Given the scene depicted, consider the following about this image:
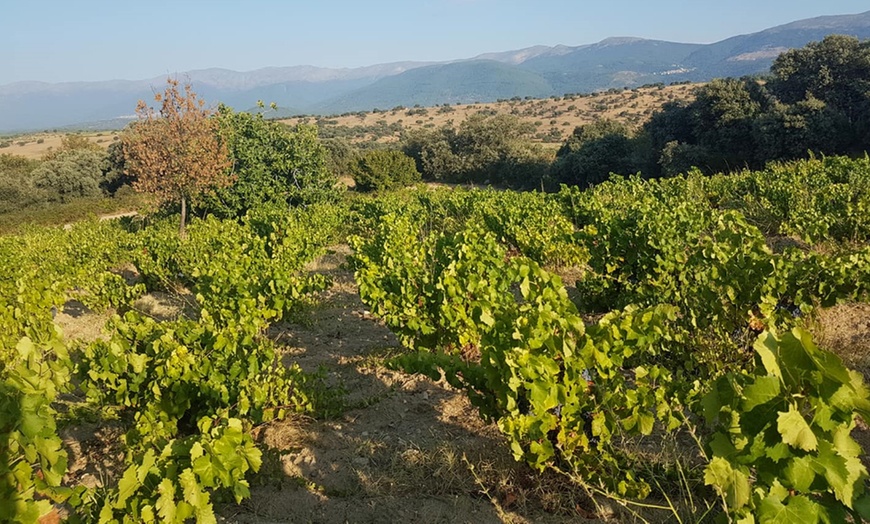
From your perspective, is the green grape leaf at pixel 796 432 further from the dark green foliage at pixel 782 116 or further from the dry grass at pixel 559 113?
the dry grass at pixel 559 113

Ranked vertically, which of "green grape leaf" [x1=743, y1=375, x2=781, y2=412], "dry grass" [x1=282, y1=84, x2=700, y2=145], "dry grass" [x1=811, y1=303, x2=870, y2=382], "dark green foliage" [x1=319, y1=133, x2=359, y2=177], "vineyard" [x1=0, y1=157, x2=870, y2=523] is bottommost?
"dry grass" [x1=811, y1=303, x2=870, y2=382]

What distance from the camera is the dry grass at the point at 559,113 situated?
5581 cm

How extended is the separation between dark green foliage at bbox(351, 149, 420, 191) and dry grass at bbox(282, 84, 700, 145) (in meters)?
14.8

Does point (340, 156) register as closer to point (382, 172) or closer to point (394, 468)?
point (382, 172)

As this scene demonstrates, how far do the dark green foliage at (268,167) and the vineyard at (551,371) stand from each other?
11104 mm

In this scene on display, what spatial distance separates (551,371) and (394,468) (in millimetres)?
1506

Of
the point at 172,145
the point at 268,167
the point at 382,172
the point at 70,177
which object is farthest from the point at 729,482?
the point at 70,177

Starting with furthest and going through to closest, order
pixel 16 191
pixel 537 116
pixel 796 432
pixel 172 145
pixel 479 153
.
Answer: pixel 537 116 < pixel 479 153 < pixel 16 191 < pixel 172 145 < pixel 796 432

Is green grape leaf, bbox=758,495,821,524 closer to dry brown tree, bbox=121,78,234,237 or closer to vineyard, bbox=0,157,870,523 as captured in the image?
vineyard, bbox=0,157,870,523

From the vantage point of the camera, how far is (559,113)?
65.4 meters

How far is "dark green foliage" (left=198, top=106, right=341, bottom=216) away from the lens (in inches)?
773

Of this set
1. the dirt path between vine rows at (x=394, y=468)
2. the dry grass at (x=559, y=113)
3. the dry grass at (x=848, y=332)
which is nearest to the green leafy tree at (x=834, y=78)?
the dry grass at (x=559, y=113)

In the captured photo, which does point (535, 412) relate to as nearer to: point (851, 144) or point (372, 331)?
point (372, 331)

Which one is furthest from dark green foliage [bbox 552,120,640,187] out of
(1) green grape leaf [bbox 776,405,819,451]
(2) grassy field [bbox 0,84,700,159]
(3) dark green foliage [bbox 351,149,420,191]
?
(1) green grape leaf [bbox 776,405,819,451]
